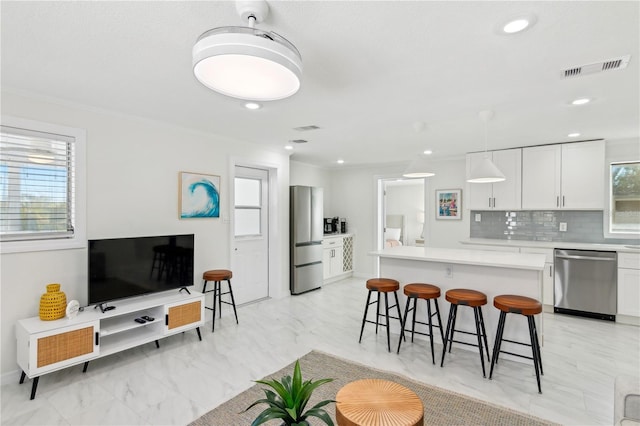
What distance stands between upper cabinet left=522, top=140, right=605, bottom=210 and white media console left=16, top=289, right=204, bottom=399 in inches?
194

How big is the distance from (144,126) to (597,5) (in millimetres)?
3829

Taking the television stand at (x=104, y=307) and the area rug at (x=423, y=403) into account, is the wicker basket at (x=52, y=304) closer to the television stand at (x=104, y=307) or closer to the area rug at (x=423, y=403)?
the television stand at (x=104, y=307)

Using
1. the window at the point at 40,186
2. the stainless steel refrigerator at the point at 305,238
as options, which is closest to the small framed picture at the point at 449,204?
the stainless steel refrigerator at the point at 305,238

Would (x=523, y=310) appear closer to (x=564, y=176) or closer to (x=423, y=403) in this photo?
(x=423, y=403)

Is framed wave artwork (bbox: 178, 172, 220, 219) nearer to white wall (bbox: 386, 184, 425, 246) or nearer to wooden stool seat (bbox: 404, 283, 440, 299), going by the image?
wooden stool seat (bbox: 404, 283, 440, 299)

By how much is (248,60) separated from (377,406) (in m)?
1.73

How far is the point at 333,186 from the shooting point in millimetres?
7539

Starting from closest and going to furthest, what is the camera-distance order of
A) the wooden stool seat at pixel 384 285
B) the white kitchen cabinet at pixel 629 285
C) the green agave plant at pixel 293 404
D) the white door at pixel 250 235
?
the green agave plant at pixel 293 404, the wooden stool seat at pixel 384 285, the white kitchen cabinet at pixel 629 285, the white door at pixel 250 235

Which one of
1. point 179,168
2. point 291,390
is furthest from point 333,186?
point 291,390

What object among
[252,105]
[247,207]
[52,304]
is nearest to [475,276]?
[252,105]

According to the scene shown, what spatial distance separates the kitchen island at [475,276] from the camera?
3057mm

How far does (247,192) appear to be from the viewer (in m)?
5.09

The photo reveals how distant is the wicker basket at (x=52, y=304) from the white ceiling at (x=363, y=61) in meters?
1.70

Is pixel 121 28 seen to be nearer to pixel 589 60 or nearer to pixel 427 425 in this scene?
pixel 589 60
